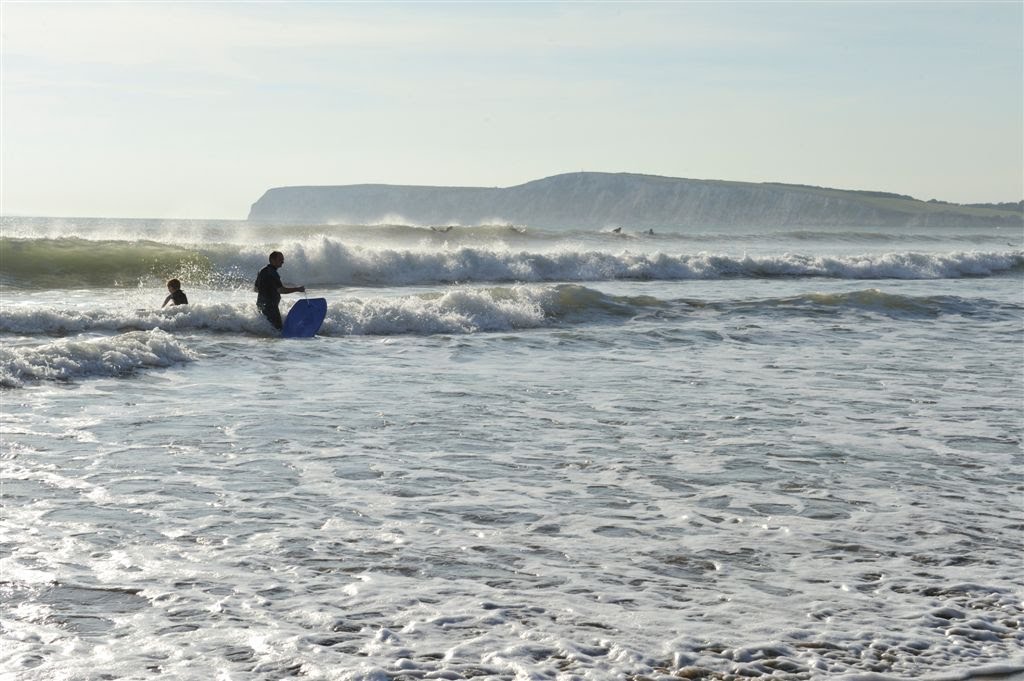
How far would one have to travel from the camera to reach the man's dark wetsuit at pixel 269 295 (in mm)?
17469

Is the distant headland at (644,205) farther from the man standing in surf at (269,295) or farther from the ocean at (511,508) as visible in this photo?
the ocean at (511,508)

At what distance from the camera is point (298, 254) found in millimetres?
29875

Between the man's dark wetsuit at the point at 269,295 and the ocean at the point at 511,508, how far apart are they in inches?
40.2

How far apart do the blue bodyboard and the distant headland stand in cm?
12295

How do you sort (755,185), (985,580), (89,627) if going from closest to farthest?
(89,627) < (985,580) < (755,185)

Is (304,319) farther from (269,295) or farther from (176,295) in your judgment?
(176,295)

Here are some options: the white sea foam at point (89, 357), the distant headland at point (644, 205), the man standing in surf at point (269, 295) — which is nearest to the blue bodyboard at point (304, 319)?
the man standing in surf at point (269, 295)

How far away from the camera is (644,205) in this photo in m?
174

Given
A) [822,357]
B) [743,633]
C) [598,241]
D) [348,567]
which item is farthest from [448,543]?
[598,241]

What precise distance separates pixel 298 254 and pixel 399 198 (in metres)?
162

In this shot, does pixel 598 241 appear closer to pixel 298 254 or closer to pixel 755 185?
pixel 298 254

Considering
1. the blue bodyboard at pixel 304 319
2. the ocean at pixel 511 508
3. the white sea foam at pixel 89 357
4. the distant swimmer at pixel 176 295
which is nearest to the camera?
the ocean at pixel 511 508

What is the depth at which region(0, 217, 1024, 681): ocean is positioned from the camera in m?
4.70

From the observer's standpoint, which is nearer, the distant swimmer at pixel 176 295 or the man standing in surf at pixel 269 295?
the man standing in surf at pixel 269 295
